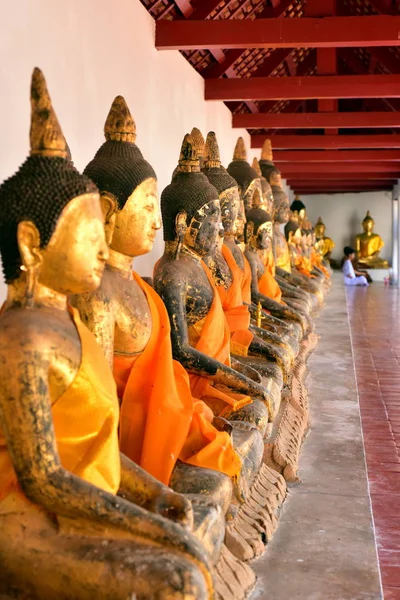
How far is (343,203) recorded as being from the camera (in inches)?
901

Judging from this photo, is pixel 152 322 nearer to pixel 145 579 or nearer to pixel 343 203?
pixel 145 579

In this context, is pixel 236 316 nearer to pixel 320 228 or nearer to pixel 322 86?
pixel 322 86

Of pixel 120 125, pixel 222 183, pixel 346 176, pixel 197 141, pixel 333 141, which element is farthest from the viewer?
pixel 346 176

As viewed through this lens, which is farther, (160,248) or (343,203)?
(343,203)

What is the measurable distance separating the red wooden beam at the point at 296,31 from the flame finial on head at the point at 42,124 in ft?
14.2

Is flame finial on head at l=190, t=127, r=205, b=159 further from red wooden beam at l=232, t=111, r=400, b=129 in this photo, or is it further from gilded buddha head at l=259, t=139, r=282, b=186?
red wooden beam at l=232, t=111, r=400, b=129

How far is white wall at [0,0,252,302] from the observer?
340 centimetres

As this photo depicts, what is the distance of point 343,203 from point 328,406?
17.9 m

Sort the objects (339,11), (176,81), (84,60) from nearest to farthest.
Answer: (84,60) < (176,81) < (339,11)

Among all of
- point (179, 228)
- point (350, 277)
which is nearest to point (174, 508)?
point (179, 228)

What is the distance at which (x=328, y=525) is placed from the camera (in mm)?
3453

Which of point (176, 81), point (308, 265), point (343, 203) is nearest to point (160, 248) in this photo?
point (176, 81)

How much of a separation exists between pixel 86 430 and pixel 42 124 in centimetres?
84

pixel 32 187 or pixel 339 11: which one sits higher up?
pixel 339 11
